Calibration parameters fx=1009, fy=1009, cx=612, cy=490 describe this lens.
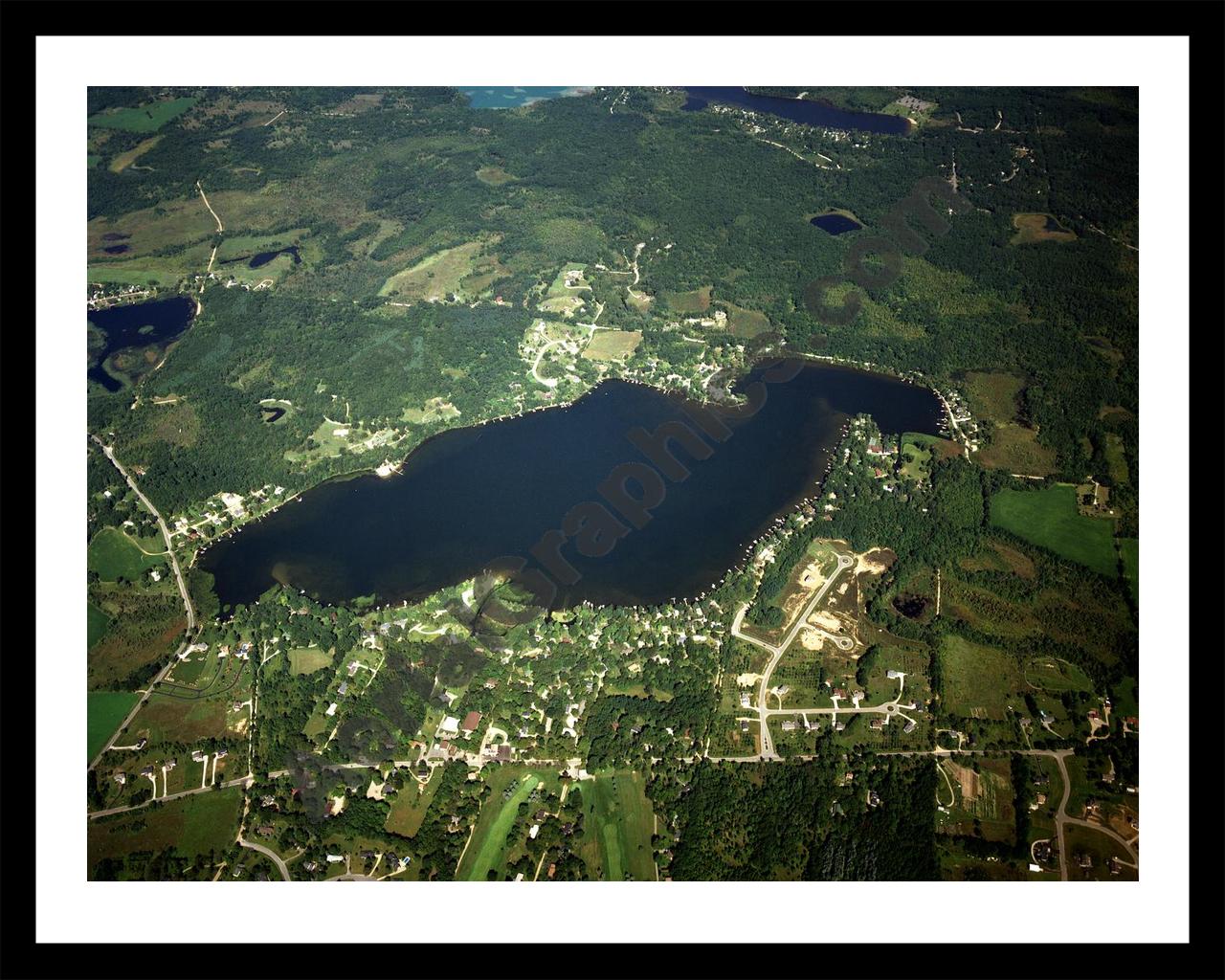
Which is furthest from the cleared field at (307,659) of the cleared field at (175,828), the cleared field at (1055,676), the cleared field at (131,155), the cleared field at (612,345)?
the cleared field at (131,155)

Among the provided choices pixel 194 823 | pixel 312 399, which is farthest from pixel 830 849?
pixel 312 399

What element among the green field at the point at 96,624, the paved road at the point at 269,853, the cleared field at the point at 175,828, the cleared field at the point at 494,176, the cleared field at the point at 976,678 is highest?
the cleared field at the point at 494,176

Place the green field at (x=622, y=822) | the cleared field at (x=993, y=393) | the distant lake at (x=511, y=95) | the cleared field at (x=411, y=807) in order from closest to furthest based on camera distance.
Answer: the green field at (x=622, y=822) < the cleared field at (x=411, y=807) < the cleared field at (x=993, y=393) < the distant lake at (x=511, y=95)

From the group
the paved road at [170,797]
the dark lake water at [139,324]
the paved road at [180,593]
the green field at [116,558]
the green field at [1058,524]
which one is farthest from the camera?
the dark lake water at [139,324]

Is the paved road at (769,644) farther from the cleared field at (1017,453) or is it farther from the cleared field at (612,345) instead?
the cleared field at (612,345)

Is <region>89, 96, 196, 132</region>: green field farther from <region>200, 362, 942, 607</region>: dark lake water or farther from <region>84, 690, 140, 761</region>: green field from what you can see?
<region>84, 690, 140, 761</region>: green field

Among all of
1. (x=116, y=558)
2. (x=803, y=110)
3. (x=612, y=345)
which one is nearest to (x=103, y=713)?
(x=116, y=558)

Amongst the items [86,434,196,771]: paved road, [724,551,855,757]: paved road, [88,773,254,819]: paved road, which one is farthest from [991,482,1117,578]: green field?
[86,434,196,771]: paved road

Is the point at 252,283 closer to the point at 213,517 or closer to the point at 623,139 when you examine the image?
the point at 213,517
